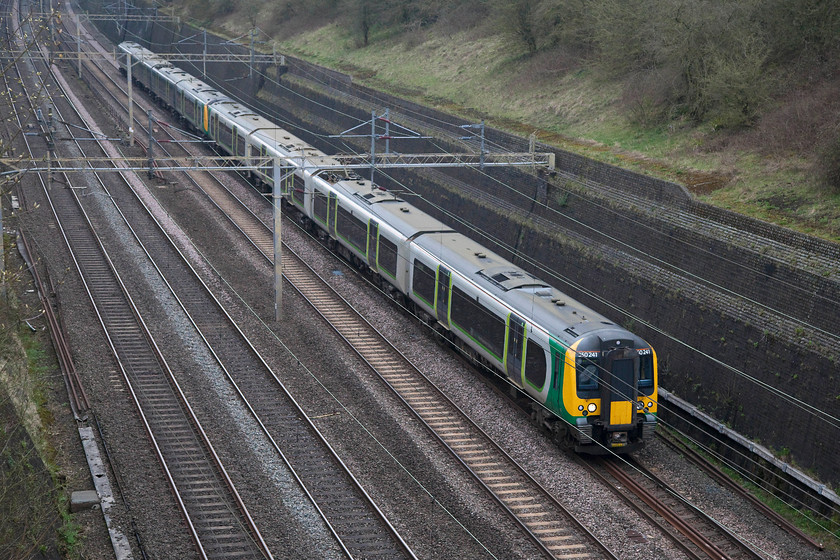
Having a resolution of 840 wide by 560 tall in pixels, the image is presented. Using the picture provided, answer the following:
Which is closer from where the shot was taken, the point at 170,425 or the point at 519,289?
the point at 170,425

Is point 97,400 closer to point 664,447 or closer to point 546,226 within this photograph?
point 664,447

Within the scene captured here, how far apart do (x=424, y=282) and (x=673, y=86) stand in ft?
42.8

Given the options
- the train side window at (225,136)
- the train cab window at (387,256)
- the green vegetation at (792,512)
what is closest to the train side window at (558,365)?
the green vegetation at (792,512)

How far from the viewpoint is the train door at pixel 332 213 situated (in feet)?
93.7

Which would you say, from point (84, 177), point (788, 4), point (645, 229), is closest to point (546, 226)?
point (645, 229)

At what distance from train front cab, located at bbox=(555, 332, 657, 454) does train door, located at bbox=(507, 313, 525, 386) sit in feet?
5.06

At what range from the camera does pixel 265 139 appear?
34.9m

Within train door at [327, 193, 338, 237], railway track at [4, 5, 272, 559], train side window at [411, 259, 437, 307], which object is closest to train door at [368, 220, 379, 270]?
train side window at [411, 259, 437, 307]

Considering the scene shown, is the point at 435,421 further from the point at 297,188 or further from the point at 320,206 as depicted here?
the point at 297,188

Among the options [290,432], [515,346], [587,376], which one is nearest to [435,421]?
[515,346]

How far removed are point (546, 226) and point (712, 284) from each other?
7.74 metres

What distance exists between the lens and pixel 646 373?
17500 millimetres

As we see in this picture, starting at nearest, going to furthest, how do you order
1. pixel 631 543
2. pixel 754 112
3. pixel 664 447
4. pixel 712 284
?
pixel 631 543
pixel 664 447
pixel 712 284
pixel 754 112

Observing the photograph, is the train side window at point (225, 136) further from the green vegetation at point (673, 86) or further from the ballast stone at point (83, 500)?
the ballast stone at point (83, 500)
